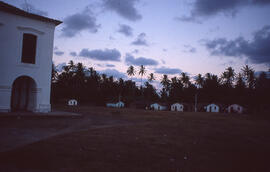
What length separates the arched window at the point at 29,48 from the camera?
628 inches

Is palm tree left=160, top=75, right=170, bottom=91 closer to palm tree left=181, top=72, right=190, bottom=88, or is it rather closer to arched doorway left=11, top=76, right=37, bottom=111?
palm tree left=181, top=72, right=190, bottom=88

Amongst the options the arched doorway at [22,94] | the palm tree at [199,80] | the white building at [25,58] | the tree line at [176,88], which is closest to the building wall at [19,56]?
the white building at [25,58]

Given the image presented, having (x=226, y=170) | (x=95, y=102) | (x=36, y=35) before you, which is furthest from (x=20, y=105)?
(x=95, y=102)

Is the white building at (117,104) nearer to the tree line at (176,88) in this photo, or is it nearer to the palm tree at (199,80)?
the tree line at (176,88)

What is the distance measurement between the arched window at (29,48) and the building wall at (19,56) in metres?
0.27

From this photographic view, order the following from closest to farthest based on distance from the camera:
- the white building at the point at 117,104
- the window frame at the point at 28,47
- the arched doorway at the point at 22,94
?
the window frame at the point at 28,47 < the arched doorway at the point at 22,94 < the white building at the point at 117,104

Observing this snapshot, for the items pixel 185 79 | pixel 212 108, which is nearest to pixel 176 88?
pixel 185 79

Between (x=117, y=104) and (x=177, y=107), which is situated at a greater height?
(x=117, y=104)

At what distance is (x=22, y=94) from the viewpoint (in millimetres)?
17156

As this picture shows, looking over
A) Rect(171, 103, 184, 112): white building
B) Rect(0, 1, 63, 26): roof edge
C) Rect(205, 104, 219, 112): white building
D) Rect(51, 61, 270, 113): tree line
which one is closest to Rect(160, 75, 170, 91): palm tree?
Rect(51, 61, 270, 113): tree line

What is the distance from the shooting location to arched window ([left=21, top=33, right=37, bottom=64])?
52.3 feet

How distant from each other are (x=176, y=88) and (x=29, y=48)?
70394mm

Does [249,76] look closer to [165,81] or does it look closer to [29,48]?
[165,81]

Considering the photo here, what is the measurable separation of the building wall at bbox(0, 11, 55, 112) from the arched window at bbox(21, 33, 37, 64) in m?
0.27
